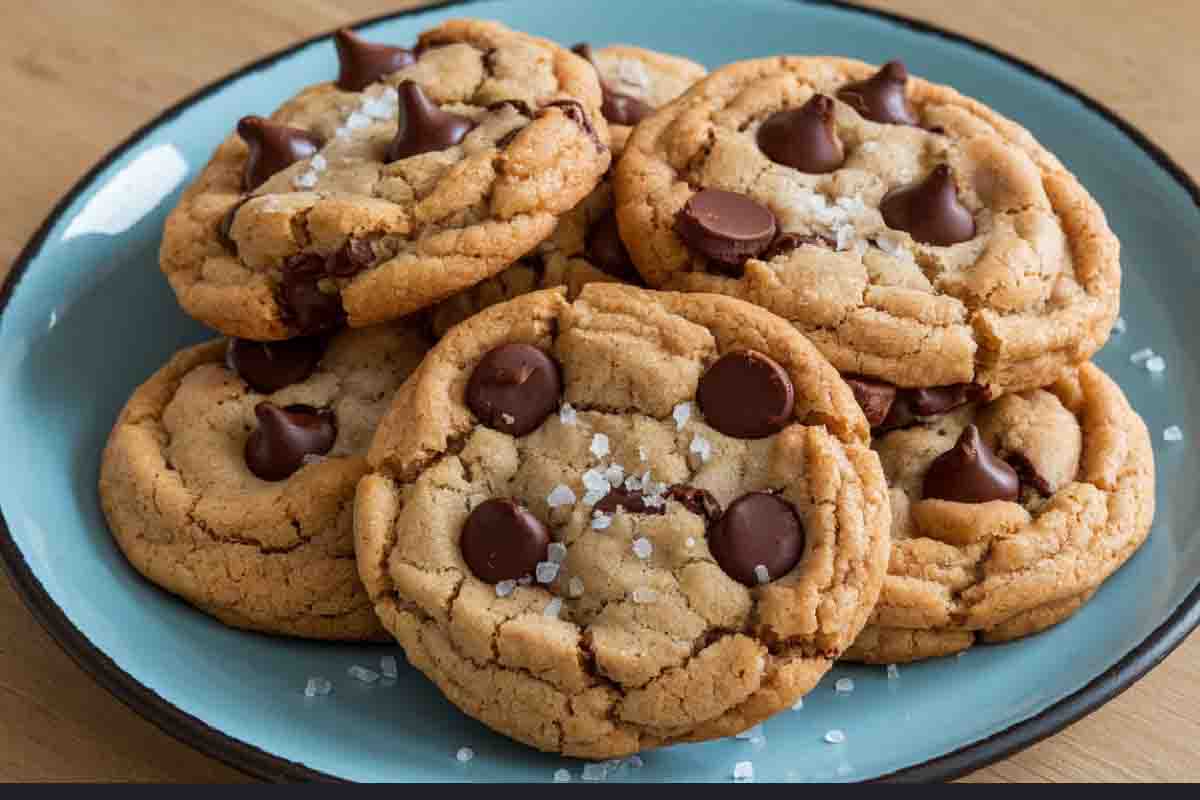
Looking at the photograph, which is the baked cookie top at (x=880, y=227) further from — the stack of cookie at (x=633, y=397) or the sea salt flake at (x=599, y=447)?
the sea salt flake at (x=599, y=447)

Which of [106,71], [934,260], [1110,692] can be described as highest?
[934,260]

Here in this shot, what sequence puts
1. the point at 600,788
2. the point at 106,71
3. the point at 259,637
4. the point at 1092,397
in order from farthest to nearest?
the point at 106,71
the point at 1092,397
the point at 259,637
the point at 600,788

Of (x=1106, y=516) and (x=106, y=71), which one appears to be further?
(x=106, y=71)

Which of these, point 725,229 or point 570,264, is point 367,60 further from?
point 725,229

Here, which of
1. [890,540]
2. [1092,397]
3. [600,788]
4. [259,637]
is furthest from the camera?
[1092,397]

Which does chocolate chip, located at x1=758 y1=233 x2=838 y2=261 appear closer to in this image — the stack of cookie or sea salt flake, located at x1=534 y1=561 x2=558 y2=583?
the stack of cookie

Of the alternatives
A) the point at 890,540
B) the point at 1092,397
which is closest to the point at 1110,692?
the point at 890,540

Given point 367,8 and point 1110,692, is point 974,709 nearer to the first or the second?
point 1110,692

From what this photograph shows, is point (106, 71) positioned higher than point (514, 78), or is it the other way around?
point (514, 78)
